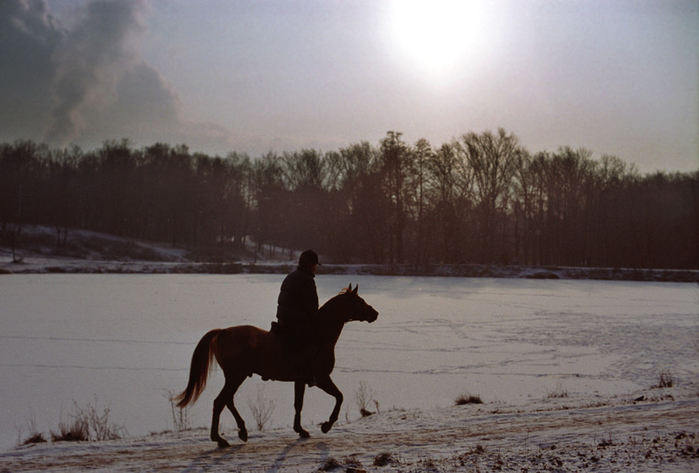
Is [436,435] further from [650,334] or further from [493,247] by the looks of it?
[493,247]

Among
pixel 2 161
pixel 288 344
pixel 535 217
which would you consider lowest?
pixel 288 344

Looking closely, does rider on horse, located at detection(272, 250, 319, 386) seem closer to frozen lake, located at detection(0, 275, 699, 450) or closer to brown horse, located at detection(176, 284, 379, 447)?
brown horse, located at detection(176, 284, 379, 447)

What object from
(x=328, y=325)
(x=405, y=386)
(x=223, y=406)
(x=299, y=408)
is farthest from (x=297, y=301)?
(x=405, y=386)

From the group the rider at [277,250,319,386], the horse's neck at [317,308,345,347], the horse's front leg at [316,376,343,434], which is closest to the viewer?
the rider at [277,250,319,386]

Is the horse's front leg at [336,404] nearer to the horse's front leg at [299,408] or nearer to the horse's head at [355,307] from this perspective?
the horse's front leg at [299,408]

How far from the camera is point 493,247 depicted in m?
58.8

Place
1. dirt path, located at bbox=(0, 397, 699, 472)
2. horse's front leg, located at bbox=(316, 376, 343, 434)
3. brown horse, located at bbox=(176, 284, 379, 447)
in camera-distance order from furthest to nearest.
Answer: horse's front leg, located at bbox=(316, 376, 343, 434) → brown horse, located at bbox=(176, 284, 379, 447) → dirt path, located at bbox=(0, 397, 699, 472)

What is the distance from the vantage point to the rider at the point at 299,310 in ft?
23.1

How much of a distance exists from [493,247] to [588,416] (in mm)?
51908

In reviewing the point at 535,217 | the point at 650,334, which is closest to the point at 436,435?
the point at 650,334

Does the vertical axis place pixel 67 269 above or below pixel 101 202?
below

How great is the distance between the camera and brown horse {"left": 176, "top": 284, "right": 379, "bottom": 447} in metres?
6.88

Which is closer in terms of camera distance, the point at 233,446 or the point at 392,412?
the point at 233,446

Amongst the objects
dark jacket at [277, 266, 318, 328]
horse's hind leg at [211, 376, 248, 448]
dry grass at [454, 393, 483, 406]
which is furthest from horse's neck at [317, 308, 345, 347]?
dry grass at [454, 393, 483, 406]
